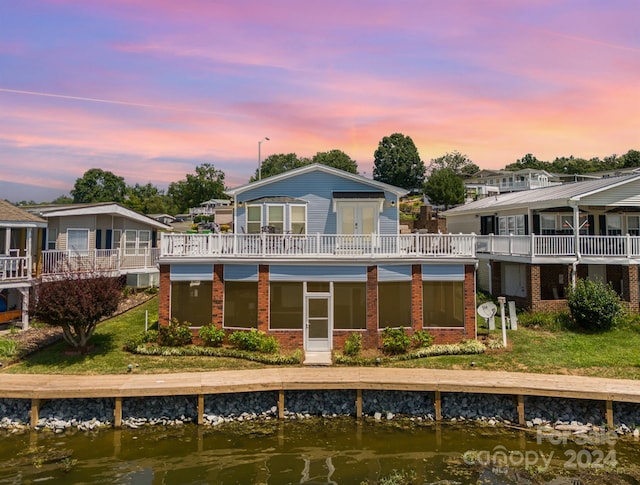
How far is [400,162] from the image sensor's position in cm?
8238

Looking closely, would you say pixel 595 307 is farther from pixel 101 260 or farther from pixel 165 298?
pixel 101 260

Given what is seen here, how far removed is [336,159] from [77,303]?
73543 mm

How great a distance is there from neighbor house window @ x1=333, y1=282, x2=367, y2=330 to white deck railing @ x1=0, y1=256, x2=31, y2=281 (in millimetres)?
12979

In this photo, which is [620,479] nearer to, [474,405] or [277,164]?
[474,405]

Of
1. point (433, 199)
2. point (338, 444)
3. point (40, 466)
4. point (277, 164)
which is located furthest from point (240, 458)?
point (277, 164)

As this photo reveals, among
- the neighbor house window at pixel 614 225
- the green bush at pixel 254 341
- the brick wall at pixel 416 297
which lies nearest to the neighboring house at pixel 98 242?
the green bush at pixel 254 341

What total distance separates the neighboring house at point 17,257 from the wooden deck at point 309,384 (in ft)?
18.6

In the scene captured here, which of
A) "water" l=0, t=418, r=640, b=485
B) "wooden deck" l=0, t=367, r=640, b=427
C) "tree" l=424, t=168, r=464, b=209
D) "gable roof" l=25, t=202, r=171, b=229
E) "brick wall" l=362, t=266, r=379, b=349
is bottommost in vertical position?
"water" l=0, t=418, r=640, b=485

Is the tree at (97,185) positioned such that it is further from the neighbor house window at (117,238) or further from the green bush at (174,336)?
the green bush at (174,336)

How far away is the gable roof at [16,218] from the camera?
59.5 feet

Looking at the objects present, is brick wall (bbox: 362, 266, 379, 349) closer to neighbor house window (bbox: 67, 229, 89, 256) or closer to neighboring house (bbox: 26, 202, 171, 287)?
neighboring house (bbox: 26, 202, 171, 287)

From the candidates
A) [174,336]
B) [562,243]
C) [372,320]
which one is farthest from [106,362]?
[562,243]

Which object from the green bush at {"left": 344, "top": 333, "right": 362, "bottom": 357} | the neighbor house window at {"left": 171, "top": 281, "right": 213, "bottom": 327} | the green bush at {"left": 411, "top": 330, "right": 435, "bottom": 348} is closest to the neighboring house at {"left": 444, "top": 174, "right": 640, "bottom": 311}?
the green bush at {"left": 411, "top": 330, "right": 435, "bottom": 348}

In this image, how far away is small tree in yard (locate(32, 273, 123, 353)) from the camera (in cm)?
1467
